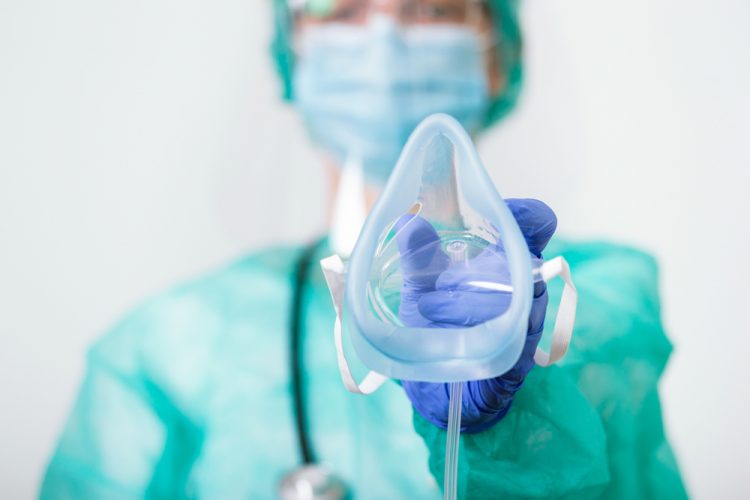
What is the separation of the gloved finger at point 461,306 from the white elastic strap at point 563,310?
0.03m

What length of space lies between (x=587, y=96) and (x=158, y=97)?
0.70 meters

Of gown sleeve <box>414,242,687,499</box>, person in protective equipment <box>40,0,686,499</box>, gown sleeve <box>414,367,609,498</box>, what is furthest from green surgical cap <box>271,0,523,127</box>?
gown sleeve <box>414,367,609,498</box>

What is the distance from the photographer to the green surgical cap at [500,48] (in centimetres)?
105

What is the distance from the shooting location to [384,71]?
0.94 m

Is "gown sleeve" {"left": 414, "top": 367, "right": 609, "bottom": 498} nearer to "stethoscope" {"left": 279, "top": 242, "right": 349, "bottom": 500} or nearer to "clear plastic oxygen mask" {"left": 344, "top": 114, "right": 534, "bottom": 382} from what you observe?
"clear plastic oxygen mask" {"left": 344, "top": 114, "right": 534, "bottom": 382}

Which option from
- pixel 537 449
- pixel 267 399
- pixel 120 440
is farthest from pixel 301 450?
pixel 537 449

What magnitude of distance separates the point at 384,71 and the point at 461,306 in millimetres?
624

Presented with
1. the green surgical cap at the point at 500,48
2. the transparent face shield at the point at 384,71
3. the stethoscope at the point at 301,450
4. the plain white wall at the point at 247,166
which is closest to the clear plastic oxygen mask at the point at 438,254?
the plain white wall at the point at 247,166

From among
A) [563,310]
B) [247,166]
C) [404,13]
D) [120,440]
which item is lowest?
[120,440]

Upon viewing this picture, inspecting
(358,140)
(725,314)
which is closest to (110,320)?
(358,140)

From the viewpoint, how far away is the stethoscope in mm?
745

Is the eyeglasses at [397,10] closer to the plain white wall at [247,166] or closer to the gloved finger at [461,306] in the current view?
the plain white wall at [247,166]

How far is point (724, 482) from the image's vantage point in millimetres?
779

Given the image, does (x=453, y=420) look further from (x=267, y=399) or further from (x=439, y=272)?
(x=267, y=399)
